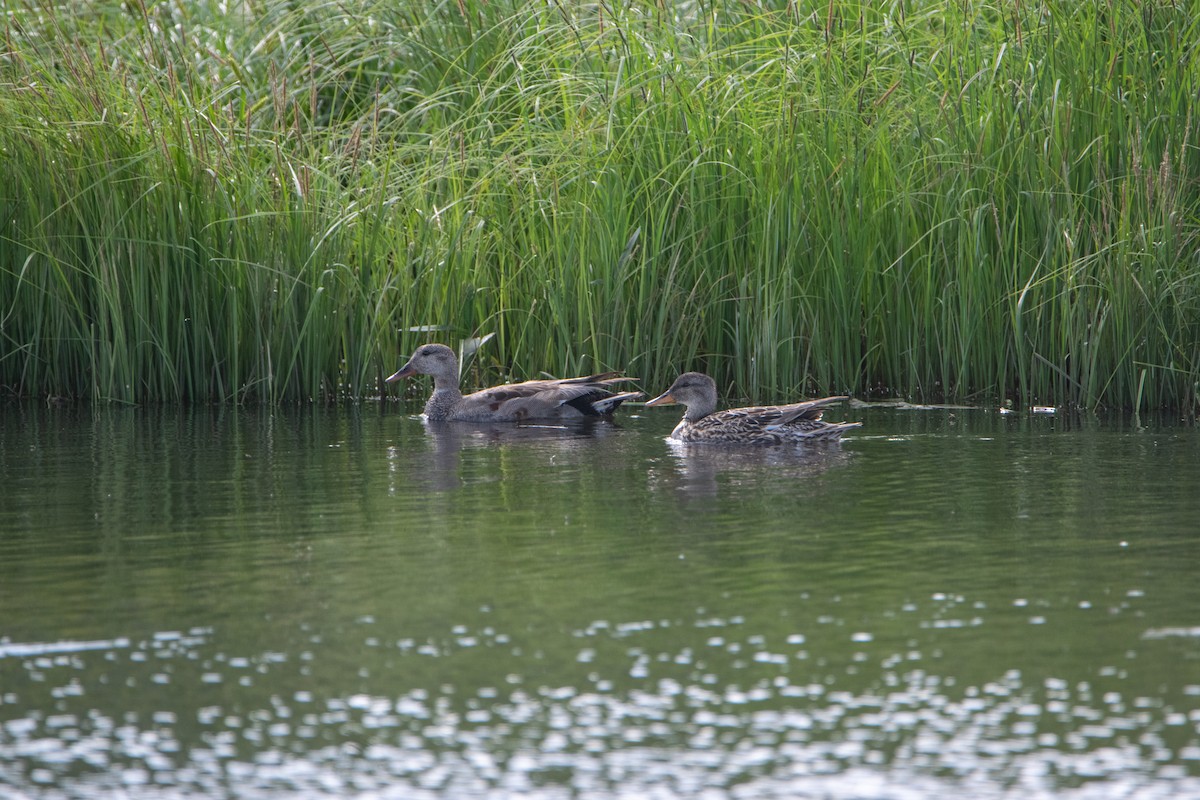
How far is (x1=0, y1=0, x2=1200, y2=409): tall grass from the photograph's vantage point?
10039mm

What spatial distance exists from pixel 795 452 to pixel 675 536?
282 centimetres

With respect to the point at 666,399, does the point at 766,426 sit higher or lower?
lower

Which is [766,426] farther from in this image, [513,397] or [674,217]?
[513,397]

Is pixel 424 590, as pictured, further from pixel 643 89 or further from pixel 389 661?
pixel 643 89

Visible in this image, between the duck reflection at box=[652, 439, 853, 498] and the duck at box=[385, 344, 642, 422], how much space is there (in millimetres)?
1109

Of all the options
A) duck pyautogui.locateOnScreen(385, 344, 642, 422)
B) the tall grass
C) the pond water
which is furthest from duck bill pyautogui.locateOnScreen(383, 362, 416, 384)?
the pond water

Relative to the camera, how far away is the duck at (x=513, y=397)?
10.5m

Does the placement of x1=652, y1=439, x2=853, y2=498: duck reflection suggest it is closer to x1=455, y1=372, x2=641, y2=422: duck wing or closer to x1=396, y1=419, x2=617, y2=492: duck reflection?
x1=396, y1=419, x2=617, y2=492: duck reflection

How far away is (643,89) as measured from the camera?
11.2m

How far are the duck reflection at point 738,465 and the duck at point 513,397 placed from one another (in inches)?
43.7

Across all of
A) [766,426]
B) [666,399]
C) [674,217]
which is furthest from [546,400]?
[766,426]

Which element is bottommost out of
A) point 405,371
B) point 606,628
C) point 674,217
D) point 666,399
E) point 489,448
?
point 606,628

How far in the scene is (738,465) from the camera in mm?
8578

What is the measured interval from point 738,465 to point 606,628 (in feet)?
12.2
